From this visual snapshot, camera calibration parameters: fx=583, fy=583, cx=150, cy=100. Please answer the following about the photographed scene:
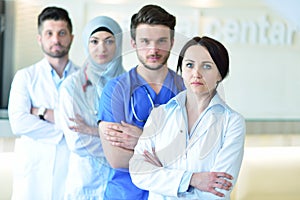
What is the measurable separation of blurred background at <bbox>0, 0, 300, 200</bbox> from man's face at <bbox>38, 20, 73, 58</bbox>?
2.3 inches

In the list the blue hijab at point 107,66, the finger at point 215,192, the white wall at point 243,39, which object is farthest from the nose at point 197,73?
the white wall at point 243,39

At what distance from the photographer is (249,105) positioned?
8.54ft

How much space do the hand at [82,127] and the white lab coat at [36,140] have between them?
1.02ft

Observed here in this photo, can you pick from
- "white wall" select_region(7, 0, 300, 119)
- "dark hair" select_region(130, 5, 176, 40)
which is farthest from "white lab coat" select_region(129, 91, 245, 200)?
"white wall" select_region(7, 0, 300, 119)

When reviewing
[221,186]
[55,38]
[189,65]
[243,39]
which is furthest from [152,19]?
[243,39]

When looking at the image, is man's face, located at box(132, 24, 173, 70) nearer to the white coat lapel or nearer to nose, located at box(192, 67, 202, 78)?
nose, located at box(192, 67, 202, 78)

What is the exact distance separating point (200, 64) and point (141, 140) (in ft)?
0.91

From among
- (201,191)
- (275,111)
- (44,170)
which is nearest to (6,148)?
(44,170)

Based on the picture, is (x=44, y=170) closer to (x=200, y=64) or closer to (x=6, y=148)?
(x=6, y=148)

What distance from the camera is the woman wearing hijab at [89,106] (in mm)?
1788

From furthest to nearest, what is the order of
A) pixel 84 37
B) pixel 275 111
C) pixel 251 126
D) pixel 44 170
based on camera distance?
pixel 275 111 → pixel 251 126 → pixel 44 170 → pixel 84 37

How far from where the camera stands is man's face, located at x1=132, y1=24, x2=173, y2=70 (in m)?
1.66

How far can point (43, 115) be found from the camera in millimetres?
2217

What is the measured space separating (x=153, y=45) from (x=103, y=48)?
0.22 m
